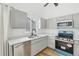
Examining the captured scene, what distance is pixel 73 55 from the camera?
831 millimetres

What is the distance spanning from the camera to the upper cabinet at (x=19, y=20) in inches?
31.9

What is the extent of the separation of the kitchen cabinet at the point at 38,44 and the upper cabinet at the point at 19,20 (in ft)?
0.64

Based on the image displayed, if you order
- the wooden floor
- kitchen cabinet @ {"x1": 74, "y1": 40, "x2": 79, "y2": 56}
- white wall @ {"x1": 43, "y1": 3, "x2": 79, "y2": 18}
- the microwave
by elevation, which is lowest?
the wooden floor

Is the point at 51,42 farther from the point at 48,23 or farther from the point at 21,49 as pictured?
the point at 21,49

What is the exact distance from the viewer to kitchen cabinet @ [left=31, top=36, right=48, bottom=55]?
904 mm

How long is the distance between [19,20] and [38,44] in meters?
0.37

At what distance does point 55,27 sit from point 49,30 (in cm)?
8

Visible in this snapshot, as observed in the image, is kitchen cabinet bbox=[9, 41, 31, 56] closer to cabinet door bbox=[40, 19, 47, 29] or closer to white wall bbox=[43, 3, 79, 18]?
cabinet door bbox=[40, 19, 47, 29]

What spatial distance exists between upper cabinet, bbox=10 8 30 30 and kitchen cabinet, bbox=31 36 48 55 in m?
0.20

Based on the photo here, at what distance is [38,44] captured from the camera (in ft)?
3.08

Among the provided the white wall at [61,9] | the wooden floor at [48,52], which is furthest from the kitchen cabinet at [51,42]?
the white wall at [61,9]

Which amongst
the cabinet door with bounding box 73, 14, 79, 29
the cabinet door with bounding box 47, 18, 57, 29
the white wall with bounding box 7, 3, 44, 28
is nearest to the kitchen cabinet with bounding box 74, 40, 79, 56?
the cabinet door with bounding box 73, 14, 79, 29

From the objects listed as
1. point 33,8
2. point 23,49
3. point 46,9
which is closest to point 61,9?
point 46,9

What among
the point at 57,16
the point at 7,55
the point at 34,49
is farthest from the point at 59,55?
the point at 7,55
